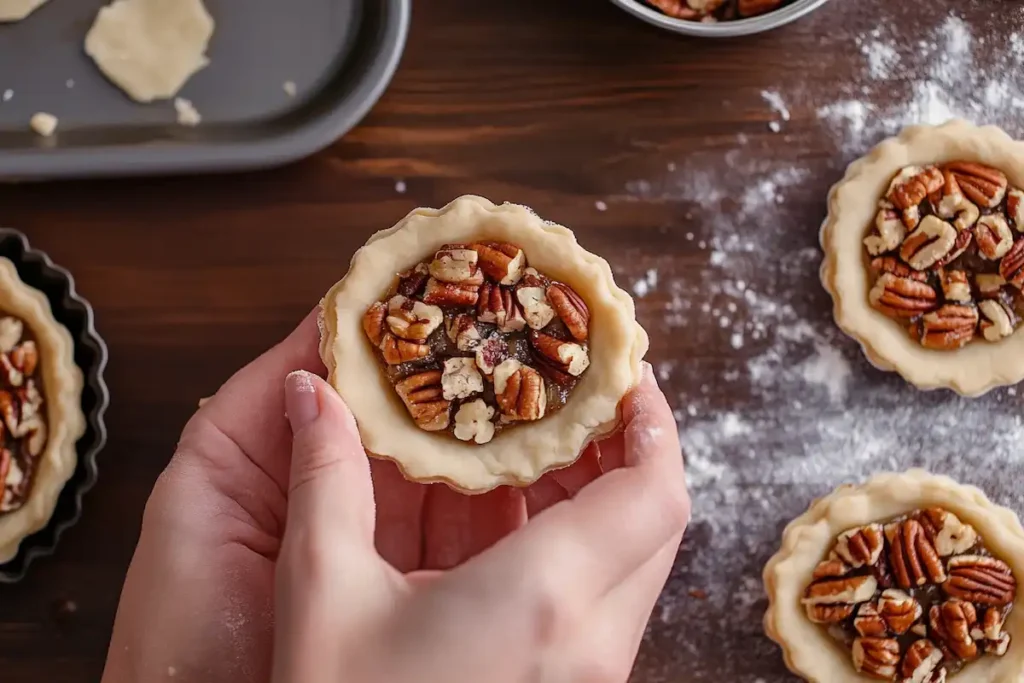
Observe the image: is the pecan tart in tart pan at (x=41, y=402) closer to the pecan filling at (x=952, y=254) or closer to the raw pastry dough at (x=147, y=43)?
the raw pastry dough at (x=147, y=43)

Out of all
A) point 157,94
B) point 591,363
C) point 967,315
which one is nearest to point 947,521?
point 967,315

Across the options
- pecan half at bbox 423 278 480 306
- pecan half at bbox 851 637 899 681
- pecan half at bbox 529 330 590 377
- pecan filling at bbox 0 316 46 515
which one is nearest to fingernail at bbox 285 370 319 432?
pecan half at bbox 423 278 480 306

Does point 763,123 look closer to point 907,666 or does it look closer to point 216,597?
point 907,666

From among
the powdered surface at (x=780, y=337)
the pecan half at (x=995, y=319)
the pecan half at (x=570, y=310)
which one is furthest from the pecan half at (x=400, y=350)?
the pecan half at (x=995, y=319)

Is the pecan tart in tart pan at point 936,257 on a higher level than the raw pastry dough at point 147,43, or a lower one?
lower

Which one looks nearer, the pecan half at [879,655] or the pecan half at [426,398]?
the pecan half at [426,398]
